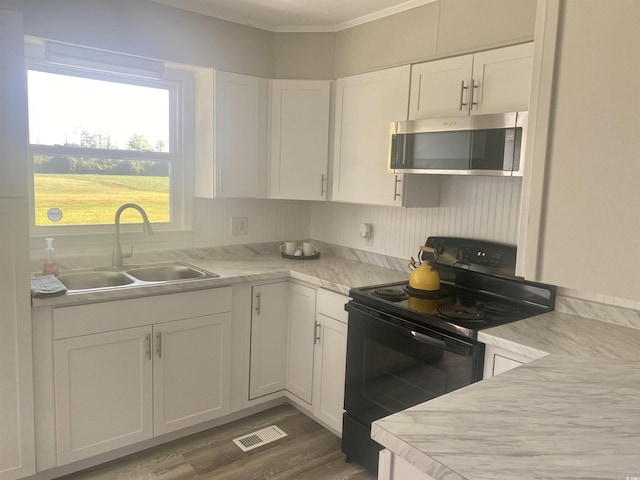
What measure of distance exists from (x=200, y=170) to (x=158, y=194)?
0.31 m

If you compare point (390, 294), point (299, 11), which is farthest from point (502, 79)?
point (299, 11)

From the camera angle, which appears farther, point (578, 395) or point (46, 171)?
point (46, 171)

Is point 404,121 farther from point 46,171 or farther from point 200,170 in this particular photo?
point 46,171

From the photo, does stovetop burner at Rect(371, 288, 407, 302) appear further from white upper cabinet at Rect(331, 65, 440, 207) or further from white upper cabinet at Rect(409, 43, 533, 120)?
white upper cabinet at Rect(409, 43, 533, 120)

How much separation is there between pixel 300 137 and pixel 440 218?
1042 mm

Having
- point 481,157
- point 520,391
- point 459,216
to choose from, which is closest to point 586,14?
point 520,391

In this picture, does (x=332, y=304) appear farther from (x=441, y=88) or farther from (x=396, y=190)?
(x=441, y=88)

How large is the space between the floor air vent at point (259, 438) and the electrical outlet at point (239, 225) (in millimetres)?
1306

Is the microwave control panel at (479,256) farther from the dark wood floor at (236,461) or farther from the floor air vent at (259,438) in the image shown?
the floor air vent at (259,438)

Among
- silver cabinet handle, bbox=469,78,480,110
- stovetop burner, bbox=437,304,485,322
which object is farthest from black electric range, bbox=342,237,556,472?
silver cabinet handle, bbox=469,78,480,110

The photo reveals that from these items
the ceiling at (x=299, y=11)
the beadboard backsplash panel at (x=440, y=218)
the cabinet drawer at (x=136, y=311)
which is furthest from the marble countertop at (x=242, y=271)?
the ceiling at (x=299, y=11)

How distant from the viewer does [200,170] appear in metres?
3.05

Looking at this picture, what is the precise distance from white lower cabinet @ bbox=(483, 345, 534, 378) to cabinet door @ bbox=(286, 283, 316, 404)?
1119 millimetres

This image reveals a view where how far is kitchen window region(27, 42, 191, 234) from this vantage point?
2.59 meters
